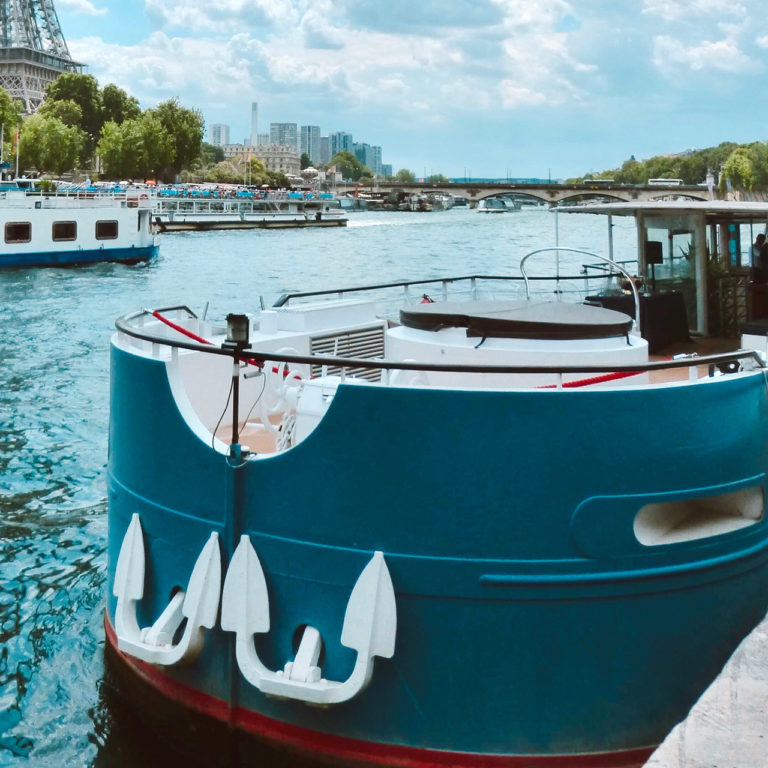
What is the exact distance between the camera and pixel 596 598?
18.6 feet

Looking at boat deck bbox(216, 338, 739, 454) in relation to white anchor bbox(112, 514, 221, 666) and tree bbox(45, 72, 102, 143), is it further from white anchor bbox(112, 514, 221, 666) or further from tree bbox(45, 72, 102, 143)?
tree bbox(45, 72, 102, 143)

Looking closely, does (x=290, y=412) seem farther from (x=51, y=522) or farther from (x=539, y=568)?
(x=51, y=522)

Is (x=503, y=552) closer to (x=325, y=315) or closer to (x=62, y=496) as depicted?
(x=325, y=315)

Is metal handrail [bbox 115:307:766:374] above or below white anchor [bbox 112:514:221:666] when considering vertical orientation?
above

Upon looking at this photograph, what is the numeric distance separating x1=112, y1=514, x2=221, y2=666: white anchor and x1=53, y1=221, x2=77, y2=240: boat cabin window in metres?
44.2

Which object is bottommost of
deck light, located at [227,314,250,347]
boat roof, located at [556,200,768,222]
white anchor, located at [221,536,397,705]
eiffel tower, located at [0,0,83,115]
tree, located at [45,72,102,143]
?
white anchor, located at [221,536,397,705]

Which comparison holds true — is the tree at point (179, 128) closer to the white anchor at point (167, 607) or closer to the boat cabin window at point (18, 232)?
the boat cabin window at point (18, 232)

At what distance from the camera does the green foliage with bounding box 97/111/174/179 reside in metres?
108

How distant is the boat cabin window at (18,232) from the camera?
46812mm

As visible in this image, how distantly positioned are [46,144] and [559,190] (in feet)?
155

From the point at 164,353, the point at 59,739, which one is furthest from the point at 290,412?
the point at 59,739

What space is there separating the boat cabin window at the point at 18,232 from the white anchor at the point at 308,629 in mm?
44112

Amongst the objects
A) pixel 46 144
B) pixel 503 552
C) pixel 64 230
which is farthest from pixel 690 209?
pixel 46 144

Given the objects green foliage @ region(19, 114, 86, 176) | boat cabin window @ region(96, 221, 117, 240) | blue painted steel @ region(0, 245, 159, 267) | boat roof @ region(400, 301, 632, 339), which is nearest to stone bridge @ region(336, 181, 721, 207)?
blue painted steel @ region(0, 245, 159, 267)
